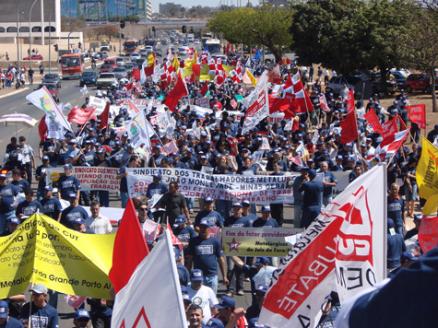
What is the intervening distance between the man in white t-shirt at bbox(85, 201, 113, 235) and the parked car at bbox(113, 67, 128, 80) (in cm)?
4877

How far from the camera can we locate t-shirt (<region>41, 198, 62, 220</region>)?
13688 millimetres

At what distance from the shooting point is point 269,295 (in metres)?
5.96

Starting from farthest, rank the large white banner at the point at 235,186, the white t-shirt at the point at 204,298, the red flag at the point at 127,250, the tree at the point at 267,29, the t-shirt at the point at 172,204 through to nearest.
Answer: the tree at the point at 267,29
the large white banner at the point at 235,186
the t-shirt at the point at 172,204
the white t-shirt at the point at 204,298
the red flag at the point at 127,250

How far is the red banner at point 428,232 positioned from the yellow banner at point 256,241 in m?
2.35

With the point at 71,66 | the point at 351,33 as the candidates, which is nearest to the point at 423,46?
the point at 351,33

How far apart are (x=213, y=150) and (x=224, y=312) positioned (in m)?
11.0

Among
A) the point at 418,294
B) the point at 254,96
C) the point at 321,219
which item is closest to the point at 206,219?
the point at 321,219

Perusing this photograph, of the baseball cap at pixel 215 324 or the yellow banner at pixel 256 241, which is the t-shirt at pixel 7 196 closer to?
the yellow banner at pixel 256 241

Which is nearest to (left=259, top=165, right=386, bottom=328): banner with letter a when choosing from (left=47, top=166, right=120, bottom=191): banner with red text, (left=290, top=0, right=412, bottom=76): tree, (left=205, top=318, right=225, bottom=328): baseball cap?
(left=205, top=318, right=225, bottom=328): baseball cap

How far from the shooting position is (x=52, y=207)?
13758 millimetres

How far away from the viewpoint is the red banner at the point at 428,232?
9.41 m

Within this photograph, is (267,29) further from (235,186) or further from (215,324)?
(215,324)

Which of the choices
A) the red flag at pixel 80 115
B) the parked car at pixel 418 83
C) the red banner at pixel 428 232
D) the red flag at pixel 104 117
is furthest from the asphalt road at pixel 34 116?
the parked car at pixel 418 83

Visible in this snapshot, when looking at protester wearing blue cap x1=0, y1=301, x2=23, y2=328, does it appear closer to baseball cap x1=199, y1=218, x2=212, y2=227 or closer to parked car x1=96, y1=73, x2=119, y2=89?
baseball cap x1=199, y1=218, x2=212, y2=227
